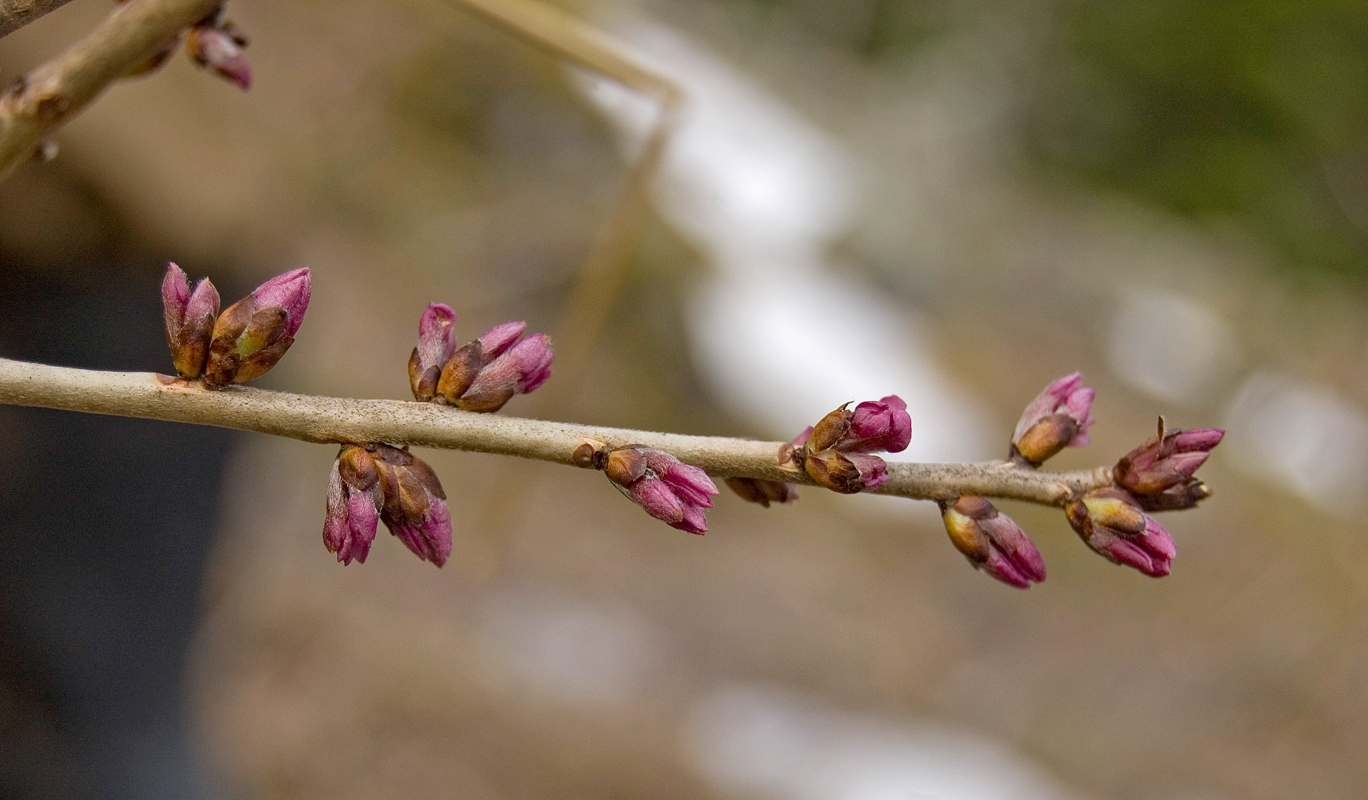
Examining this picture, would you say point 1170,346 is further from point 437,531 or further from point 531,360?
point 437,531

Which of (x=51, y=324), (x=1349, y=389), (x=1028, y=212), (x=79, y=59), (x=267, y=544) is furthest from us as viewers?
(x=1028, y=212)

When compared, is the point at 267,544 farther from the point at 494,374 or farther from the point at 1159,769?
the point at 1159,769

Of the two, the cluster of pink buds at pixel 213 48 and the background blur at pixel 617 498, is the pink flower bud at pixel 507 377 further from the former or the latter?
the background blur at pixel 617 498

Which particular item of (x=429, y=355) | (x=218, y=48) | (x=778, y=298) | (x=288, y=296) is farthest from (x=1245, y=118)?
(x=288, y=296)

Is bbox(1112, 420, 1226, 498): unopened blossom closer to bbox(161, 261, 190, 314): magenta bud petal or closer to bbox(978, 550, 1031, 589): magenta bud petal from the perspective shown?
bbox(978, 550, 1031, 589): magenta bud petal

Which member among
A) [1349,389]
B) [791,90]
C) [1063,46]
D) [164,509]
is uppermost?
[1063,46]

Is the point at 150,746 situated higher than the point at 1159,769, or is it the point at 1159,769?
the point at 1159,769

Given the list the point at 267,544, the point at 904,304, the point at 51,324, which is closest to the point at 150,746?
the point at 267,544
